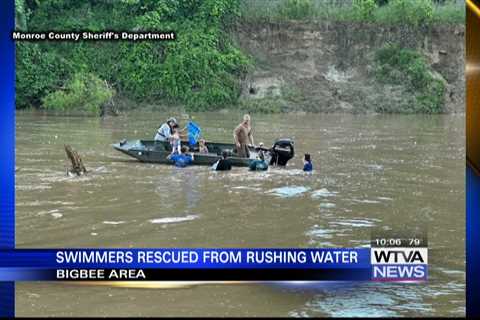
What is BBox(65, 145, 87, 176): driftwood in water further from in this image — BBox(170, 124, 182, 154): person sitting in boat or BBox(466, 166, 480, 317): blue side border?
BBox(466, 166, 480, 317): blue side border

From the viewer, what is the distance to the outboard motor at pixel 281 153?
13.0m

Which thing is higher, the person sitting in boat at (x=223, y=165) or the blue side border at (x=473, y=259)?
the person sitting in boat at (x=223, y=165)

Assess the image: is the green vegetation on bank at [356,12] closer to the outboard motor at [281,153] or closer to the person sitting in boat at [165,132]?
the person sitting in boat at [165,132]

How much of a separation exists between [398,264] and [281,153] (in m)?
9.37

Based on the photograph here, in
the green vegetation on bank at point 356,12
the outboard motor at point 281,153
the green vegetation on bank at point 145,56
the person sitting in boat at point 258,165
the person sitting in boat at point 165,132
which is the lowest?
the person sitting in boat at point 258,165

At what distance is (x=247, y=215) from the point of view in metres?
9.01

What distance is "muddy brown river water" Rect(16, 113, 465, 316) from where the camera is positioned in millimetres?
5109

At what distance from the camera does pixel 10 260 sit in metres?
3.64

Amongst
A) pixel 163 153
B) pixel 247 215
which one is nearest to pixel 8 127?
pixel 247 215

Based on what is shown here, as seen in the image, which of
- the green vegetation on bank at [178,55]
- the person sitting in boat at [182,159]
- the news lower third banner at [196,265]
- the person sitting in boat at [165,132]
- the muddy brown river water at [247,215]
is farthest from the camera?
the green vegetation on bank at [178,55]

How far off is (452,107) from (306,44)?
25.5 feet

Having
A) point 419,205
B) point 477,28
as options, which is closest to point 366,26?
point 419,205

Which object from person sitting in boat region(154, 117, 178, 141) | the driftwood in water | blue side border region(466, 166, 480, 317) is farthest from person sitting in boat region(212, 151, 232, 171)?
blue side border region(466, 166, 480, 317)

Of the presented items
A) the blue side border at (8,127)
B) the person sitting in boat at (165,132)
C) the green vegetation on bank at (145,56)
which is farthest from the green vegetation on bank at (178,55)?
the blue side border at (8,127)
